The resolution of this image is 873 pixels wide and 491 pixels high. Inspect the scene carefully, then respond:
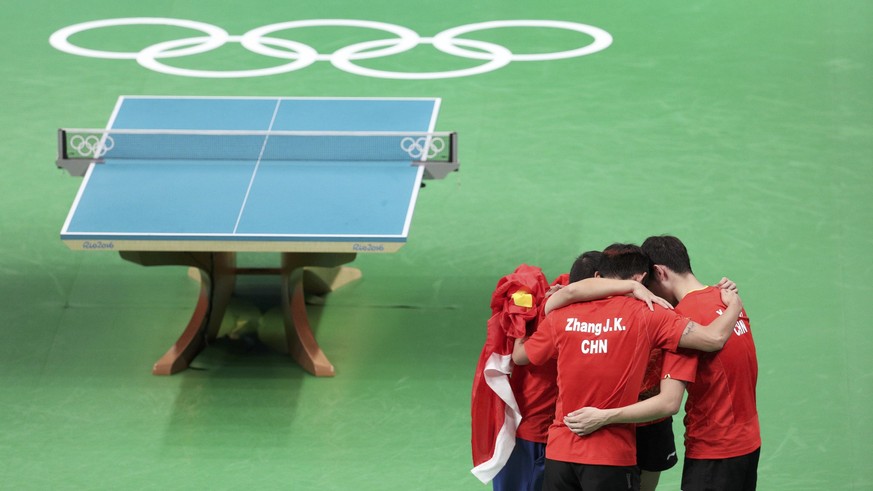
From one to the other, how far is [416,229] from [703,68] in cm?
398

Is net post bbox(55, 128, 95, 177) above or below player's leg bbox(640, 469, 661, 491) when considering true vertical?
above

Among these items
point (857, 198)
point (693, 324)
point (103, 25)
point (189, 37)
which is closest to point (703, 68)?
point (857, 198)

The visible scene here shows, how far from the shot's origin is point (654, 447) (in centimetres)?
670

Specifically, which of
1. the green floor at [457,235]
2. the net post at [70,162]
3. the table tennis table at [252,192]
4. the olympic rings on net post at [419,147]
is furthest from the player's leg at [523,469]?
the net post at [70,162]

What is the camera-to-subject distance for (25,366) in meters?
10.0

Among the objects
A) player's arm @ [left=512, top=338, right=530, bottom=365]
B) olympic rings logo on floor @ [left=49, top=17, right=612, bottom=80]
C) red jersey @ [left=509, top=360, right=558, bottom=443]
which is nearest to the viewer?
player's arm @ [left=512, top=338, right=530, bottom=365]

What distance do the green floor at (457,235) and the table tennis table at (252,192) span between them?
22.3 inches

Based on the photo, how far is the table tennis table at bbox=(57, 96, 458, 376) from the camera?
9.03 m

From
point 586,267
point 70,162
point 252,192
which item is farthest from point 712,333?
point 70,162

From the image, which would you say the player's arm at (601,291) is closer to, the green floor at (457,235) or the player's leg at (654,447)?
the player's leg at (654,447)

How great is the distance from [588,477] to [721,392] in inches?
28.0

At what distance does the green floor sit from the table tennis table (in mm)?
566

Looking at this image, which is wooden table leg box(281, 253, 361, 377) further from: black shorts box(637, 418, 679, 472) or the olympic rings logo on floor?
the olympic rings logo on floor

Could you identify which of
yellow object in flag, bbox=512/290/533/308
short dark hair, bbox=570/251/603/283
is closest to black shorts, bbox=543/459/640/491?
yellow object in flag, bbox=512/290/533/308
